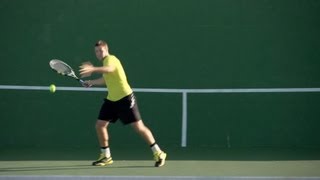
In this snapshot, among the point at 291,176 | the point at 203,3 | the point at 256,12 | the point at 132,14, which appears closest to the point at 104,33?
the point at 132,14

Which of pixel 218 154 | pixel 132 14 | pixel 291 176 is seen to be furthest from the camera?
pixel 132 14

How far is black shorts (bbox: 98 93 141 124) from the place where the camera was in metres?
8.83

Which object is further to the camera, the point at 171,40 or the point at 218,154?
the point at 171,40

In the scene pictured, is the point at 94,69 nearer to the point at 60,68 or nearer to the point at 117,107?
the point at 117,107

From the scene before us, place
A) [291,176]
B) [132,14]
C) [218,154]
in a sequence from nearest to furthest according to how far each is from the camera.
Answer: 1. [291,176]
2. [218,154]
3. [132,14]

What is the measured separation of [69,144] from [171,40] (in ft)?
7.54

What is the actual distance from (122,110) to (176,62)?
2.10m

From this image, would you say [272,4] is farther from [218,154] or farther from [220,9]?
[218,154]

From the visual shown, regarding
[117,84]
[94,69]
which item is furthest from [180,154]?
[94,69]

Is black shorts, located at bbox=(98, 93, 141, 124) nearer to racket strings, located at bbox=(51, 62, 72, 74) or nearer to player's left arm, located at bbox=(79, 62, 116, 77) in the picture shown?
player's left arm, located at bbox=(79, 62, 116, 77)

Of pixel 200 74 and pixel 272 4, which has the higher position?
pixel 272 4

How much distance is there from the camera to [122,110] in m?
8.84

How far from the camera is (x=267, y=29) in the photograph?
10.6m

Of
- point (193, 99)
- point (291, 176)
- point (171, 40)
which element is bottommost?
point (291, 176)
